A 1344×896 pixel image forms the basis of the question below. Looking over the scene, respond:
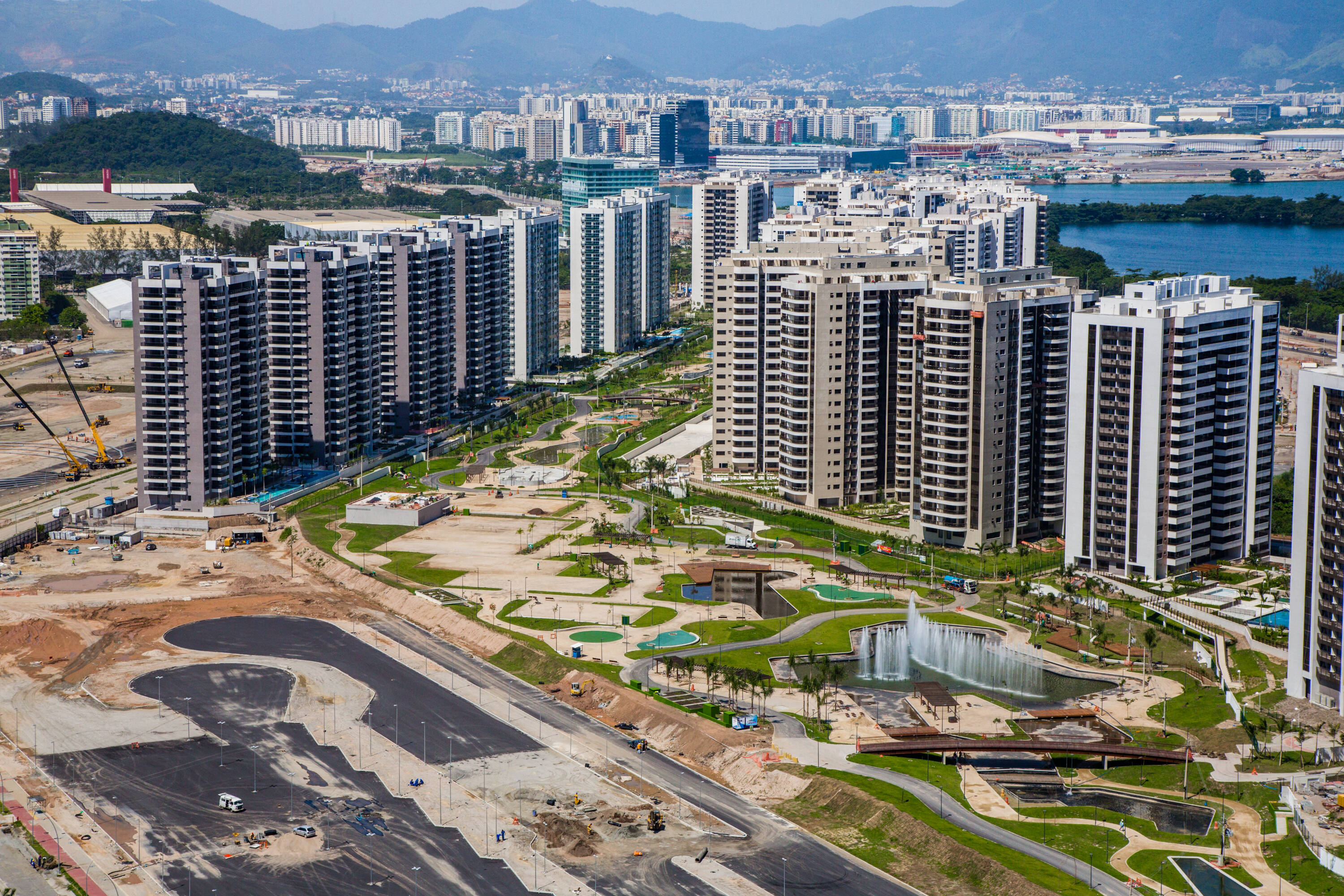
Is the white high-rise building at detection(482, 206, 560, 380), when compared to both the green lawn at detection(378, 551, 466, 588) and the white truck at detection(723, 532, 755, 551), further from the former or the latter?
the white truck at detection(723, 532, 755, 551)

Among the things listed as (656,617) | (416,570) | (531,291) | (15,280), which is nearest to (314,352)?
(416,570)

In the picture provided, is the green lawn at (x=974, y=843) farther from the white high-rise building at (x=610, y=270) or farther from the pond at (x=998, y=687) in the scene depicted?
the white high-rise building at (x=610, y=270)

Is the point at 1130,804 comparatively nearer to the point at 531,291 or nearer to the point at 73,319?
the point at 531,291

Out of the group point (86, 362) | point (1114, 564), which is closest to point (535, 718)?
point (1114, 564)

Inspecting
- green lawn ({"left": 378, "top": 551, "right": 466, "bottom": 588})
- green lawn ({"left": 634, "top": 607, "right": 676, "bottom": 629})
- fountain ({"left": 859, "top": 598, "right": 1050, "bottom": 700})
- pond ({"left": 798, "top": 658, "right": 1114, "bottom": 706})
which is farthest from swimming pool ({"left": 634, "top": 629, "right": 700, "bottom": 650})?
green lawn ({"left": 378, "top": 551, "right": 466, "bottom": 588})

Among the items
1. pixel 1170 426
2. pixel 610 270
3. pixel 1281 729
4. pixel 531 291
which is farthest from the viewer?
pixel 610 270
